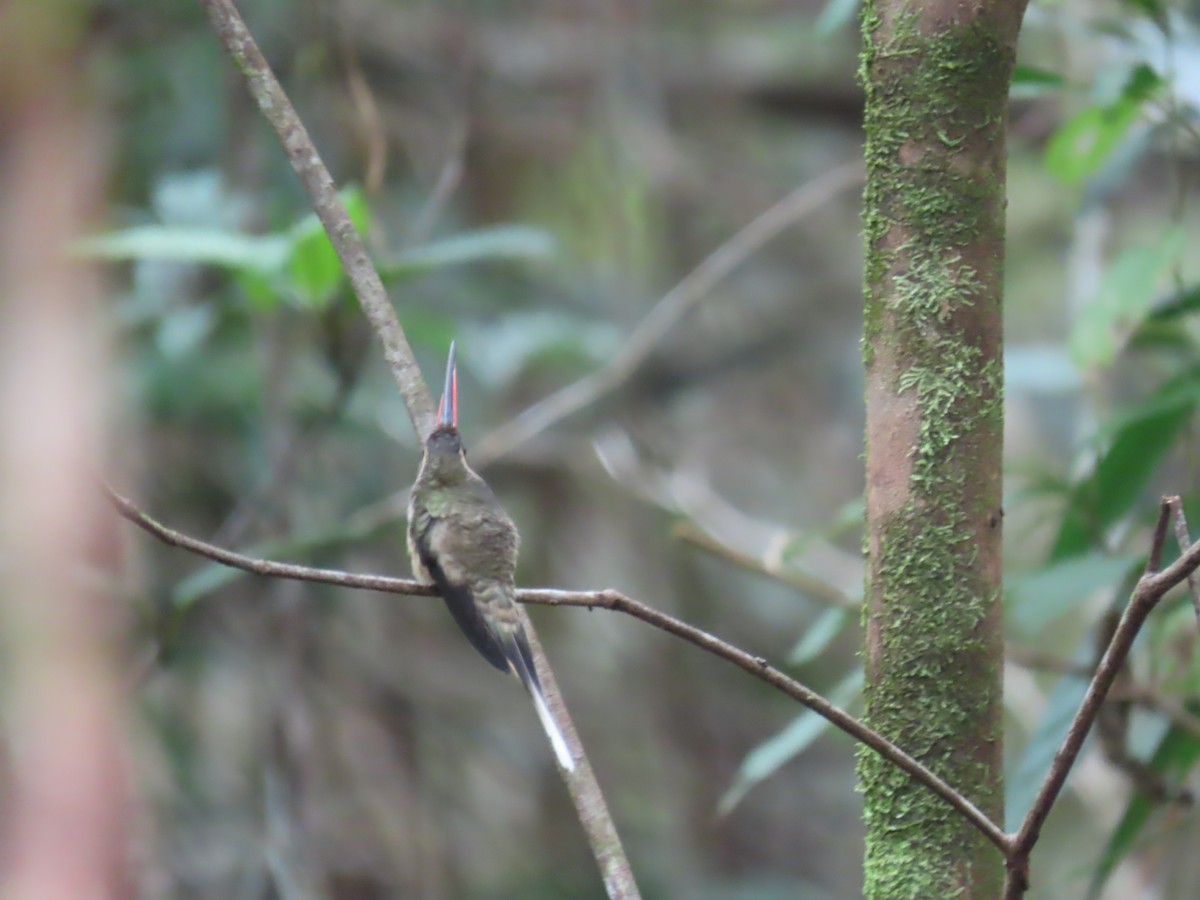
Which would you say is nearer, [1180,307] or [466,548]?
[466,548]

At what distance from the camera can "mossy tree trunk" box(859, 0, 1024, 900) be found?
1140 millimetres

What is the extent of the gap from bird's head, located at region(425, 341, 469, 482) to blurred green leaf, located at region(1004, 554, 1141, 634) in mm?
934

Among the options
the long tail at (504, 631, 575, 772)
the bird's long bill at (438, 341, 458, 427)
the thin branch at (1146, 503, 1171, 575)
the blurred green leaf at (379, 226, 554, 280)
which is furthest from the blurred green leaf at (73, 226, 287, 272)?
the thin branch at (1146, 503, 1171, 575)

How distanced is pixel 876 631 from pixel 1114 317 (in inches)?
51.5

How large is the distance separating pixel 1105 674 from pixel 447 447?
3.26 feet

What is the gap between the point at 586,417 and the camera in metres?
4.93

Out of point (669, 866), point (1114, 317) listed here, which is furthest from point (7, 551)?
point (669, 866)

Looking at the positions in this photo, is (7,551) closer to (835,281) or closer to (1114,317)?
(1114,317)

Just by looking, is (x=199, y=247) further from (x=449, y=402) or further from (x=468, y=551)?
(x=468, y=551)

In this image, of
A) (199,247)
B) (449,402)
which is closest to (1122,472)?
(449,402)

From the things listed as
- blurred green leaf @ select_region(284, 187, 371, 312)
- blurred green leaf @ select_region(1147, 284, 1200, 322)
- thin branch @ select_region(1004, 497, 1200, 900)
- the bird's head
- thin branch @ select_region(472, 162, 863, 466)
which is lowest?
thin branch @ select_region(1004, 497, 1200, 900)

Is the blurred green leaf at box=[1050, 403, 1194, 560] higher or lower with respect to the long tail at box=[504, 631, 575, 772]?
higher

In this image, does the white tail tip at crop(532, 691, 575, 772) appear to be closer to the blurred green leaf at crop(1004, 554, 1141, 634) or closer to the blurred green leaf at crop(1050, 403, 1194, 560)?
the blurred green leaf at crop(1004, 554, 1141, 634)

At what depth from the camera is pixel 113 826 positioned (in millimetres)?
1370
